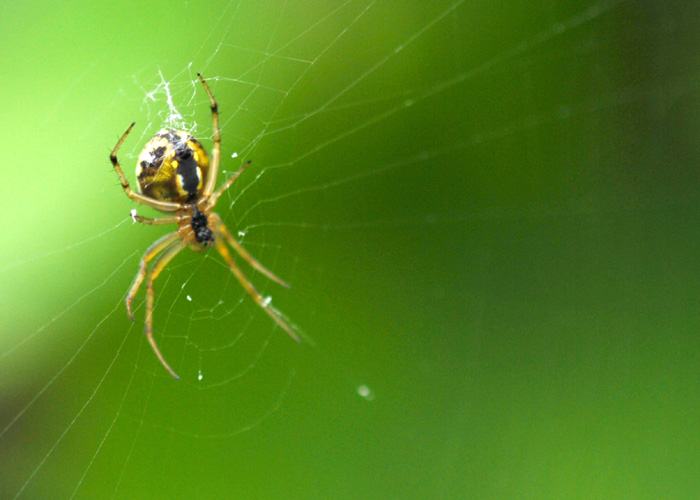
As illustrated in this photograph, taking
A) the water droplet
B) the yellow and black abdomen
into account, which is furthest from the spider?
the water droplet

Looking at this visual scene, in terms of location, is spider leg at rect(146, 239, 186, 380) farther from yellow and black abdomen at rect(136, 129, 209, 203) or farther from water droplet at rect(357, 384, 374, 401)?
water droplet at rect(357, 384, 374, 401)

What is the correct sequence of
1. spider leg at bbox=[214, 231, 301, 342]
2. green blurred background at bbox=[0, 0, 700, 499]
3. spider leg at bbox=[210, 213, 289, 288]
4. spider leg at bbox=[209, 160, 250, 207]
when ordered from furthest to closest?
spider leg at bbox=[210, 213, 289, 288] → spider leg at bbox=[214, 231, 301, 342] → spider leg at bbox=[209, 160, 250, 207] → green blurred background at bbox=[0, 0, 700, 499]

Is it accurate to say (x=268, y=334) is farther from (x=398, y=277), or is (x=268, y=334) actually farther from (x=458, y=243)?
(x=458, y=243)

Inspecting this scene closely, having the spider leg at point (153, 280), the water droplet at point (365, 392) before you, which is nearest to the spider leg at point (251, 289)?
the spider leg at point (153, 280)

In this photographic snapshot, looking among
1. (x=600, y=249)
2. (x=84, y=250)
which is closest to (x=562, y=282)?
(x=600, y=249)

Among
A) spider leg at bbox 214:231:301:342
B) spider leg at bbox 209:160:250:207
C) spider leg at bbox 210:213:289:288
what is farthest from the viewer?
spider leg at bbox 210:213:289:288

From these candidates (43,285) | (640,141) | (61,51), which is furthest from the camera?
(640,141)
